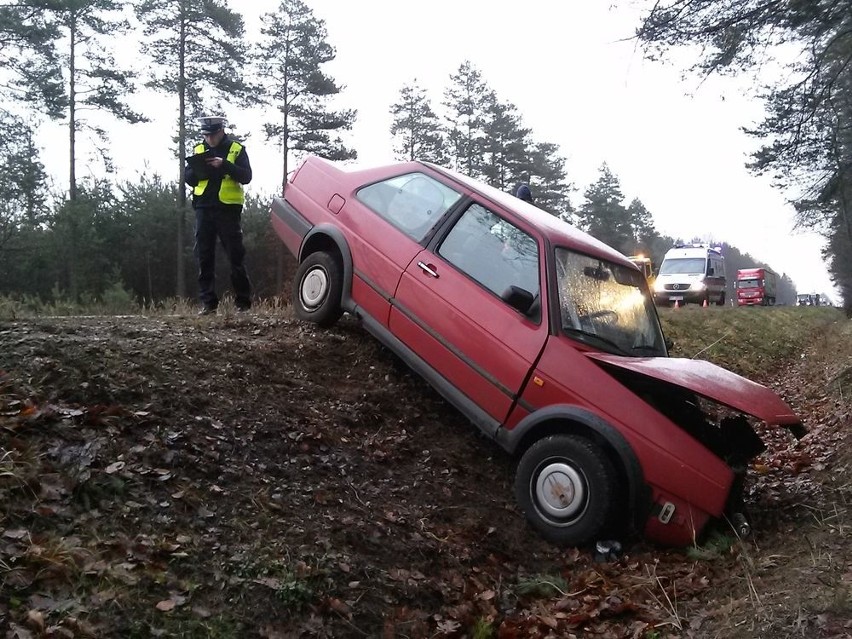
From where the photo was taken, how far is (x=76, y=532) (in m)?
2.79

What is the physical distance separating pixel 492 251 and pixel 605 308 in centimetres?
96

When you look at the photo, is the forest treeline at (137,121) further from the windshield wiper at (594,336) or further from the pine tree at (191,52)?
the windshield wiper at (594,336)

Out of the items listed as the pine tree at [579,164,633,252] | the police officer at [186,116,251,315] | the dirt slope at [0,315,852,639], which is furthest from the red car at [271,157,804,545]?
the pine tree at [579,164,633,252]

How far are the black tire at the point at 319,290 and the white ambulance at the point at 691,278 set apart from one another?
20.2 metres

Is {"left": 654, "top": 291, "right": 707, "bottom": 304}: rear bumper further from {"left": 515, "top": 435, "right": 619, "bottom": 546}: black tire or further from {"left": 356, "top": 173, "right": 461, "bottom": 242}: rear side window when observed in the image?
{"left": 515, "top": 435, "right": 619, "bottom": 546}: black tire

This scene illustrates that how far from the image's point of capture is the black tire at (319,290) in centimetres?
579

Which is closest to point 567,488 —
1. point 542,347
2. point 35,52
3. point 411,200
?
point 542,347

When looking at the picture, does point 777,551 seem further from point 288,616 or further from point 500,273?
point 288,616

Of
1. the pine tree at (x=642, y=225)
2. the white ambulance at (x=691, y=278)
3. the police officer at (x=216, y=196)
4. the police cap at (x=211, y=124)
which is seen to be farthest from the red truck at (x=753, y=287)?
the police cap at (x=211, y=124)

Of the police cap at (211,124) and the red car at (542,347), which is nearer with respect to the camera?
the red car at (542,347)

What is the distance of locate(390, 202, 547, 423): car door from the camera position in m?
4.51

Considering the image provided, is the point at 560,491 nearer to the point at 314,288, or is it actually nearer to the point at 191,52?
the point at 314,288

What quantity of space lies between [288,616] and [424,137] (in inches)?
1337

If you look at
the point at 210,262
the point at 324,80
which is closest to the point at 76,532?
the point at 210,262
